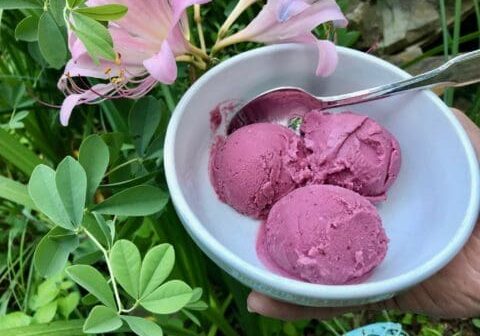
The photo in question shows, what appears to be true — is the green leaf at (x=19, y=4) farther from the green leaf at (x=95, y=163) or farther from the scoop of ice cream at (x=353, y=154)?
the scoop of ice cream at (x=353, y=154)

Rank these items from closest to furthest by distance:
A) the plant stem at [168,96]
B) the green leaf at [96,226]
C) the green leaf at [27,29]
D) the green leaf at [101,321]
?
the green leaf at [101,321], the green leaf at [96,226], the green leaf at [27,29], the plant stem at [168,96]

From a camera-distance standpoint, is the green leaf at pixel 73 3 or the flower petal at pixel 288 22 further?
the flower petal at pixel 288 22

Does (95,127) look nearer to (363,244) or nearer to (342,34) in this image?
(342,34)

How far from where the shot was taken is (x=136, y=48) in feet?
2.55

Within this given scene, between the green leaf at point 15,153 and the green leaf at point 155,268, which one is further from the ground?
the green leaf at point 155,268

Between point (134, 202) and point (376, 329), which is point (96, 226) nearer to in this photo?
point (134, 202)

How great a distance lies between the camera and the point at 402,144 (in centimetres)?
96

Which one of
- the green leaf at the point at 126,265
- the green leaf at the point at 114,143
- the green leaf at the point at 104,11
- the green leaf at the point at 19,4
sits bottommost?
the green leaf at the point at 114,143

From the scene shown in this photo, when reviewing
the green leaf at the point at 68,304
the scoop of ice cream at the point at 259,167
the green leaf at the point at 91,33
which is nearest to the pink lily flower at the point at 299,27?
the scoop of ice cream at the point at 259,167

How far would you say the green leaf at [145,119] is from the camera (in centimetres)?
89

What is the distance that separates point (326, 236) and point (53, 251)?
33 centimetres

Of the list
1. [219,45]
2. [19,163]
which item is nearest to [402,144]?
[219,45]

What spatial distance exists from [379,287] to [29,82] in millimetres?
715

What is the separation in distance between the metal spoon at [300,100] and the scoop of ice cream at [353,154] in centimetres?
4
